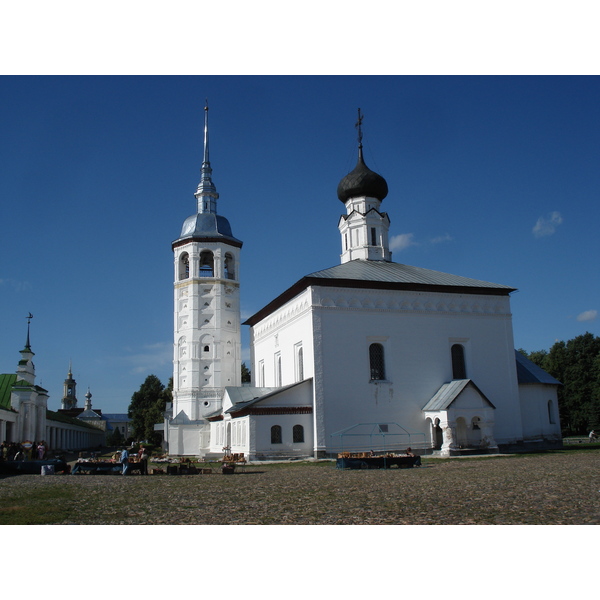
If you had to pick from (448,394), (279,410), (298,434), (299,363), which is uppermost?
(299,363)

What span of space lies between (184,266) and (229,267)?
296cm

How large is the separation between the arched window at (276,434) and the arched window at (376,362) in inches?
188

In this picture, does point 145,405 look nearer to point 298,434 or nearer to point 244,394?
point 244,394

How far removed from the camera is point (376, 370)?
27.1m

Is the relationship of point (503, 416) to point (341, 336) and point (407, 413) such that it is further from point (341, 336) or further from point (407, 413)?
point (341, 336)

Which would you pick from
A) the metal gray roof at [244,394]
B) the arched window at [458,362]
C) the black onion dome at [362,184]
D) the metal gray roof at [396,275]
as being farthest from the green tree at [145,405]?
the arched window at [458,362]

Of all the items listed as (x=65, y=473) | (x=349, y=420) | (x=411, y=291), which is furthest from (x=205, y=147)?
(x=65, y=473)

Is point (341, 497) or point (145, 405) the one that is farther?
point (145, 405)

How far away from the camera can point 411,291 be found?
2809 cm

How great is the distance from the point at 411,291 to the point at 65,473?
16.4 meters

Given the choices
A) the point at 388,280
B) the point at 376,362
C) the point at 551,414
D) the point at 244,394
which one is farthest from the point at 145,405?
the point at 551,414

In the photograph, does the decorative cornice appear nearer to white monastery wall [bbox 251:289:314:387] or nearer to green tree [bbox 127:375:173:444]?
white monastery wall [bbox 251:289:314:387]

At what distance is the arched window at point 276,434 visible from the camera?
25562 mm

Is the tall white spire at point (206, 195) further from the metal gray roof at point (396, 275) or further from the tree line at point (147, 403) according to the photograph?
the tree line at point (147, 403)
